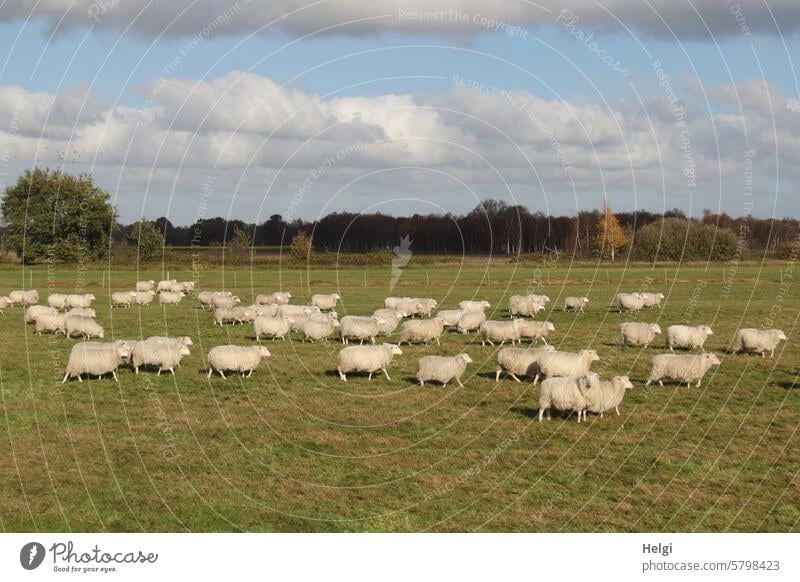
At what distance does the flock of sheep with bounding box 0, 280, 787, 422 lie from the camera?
74.2 ft

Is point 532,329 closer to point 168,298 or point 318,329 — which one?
point 318,329

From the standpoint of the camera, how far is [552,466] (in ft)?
53.1

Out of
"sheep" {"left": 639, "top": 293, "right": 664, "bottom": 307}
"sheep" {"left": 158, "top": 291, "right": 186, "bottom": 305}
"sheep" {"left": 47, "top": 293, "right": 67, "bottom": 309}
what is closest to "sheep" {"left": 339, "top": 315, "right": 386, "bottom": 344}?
"sheep" {"left": 639, "top": 293, "right": 664, "bottom": 307}

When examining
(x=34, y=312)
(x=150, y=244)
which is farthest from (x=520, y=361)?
(x=150, y=244)

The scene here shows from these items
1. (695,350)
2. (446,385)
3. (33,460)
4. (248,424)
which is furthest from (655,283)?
(33,460)

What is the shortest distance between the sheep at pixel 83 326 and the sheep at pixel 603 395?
2230 centimetres

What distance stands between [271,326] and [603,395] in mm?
16890

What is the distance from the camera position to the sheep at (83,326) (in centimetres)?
3462

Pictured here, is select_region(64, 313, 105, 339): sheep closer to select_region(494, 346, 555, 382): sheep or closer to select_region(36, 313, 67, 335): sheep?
select_region(36, 313, 67, 335): sheep

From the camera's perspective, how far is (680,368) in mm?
23672

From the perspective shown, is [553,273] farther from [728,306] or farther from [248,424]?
[248,424]

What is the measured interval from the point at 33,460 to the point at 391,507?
7283mm

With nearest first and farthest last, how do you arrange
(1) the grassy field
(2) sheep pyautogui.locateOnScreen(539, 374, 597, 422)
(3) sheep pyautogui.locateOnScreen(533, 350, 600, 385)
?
1. (1) the grassy field
2. (2) sheep pyautogui.locateOnScreen(539, 374, 597, 422)
3. (3) sheep pyautogui.locateOnScreen(533, 350, 600, 385)
